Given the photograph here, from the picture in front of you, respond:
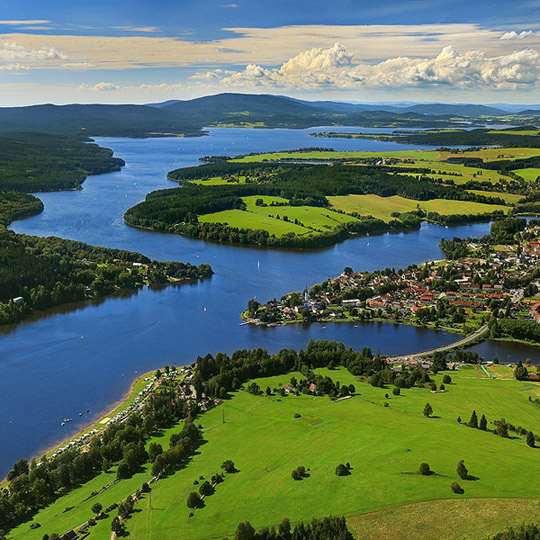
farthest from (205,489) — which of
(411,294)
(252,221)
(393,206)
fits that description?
(393,206)

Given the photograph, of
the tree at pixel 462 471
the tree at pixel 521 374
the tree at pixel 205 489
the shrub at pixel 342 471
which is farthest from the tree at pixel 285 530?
the tree at pixel 521 374

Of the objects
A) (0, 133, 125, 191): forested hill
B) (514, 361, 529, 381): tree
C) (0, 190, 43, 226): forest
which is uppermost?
(0, 133, 125, 191): forested hill

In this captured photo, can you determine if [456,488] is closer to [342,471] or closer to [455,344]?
[342,471]

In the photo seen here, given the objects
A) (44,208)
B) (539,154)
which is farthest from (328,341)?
(539,154)

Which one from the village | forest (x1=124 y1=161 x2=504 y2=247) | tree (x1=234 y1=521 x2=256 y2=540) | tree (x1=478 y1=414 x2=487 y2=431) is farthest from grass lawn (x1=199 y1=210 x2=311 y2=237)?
tree (x1=234 y1=521 x2=256 y2=540)

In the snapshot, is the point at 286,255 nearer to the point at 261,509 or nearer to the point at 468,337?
the point at 468,337

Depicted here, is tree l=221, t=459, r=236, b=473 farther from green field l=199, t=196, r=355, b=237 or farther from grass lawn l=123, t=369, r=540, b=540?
green field l=199, t=196, r=355, b=237

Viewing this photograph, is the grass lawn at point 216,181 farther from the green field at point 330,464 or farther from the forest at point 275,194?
the green field at point 330,464

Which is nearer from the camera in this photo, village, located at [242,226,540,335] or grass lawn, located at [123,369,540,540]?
grass lawn, located at [123,369,540,540]
